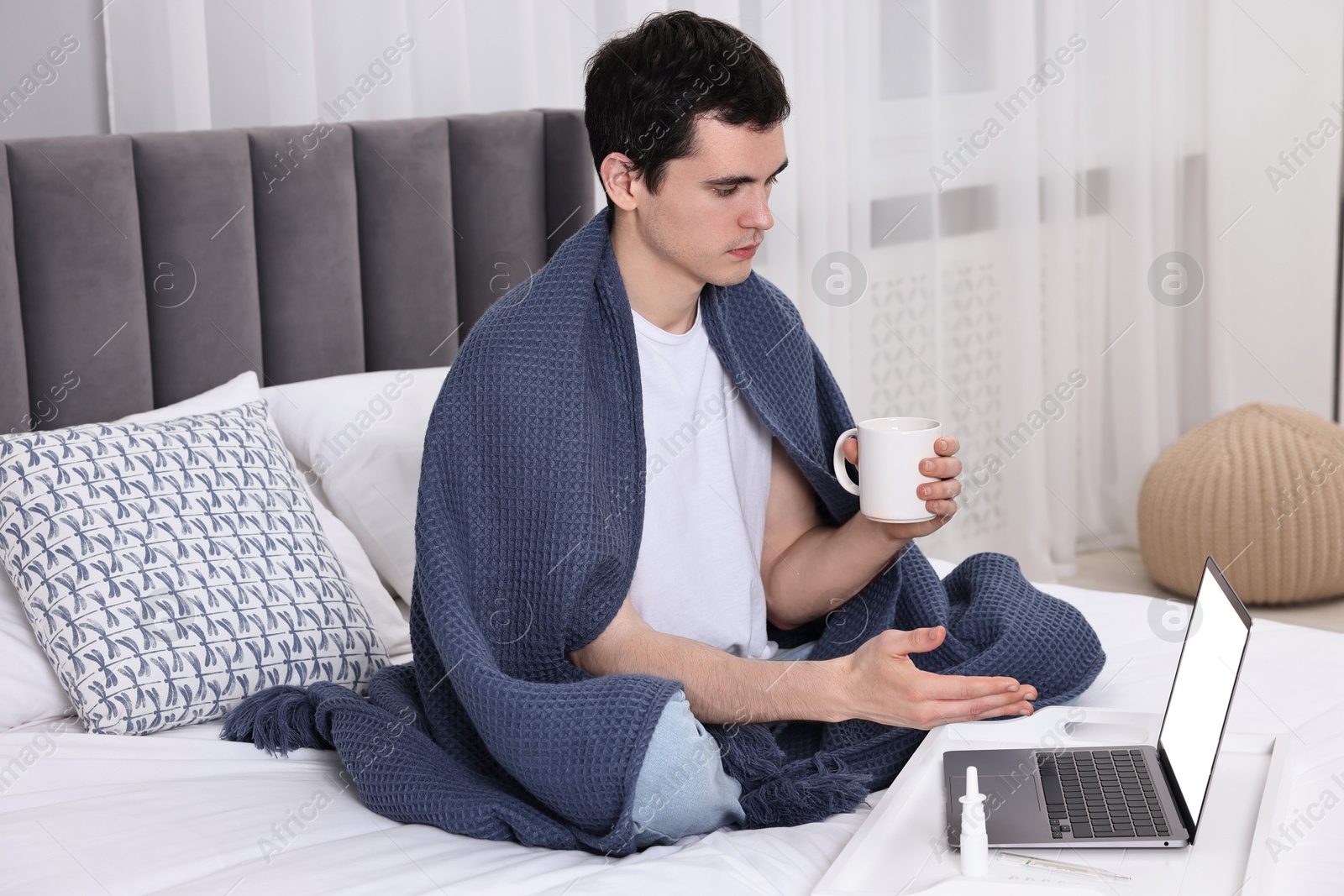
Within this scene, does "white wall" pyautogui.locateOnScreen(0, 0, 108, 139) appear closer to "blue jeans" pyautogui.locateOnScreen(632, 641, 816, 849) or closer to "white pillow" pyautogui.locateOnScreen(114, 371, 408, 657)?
"white pillow" pyautogui.locateOnScreen(114, 371, 408, 657)

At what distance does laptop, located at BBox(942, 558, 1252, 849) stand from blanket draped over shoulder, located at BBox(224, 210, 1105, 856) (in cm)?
19

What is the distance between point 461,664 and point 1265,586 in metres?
2.29

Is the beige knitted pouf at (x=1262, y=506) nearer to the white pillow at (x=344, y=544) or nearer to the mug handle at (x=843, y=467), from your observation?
the mug handle at (x=843, y=467)

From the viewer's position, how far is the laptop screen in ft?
3.50

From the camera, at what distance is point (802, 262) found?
2.87 metres

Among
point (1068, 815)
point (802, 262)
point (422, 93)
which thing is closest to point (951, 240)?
point (802, 262)

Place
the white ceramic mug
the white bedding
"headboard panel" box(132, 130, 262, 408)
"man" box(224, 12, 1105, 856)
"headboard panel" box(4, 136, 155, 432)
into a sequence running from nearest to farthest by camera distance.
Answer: the white bedding → "man" box(224, 12, 1105, 856) → the white ceramic mug → "headboard panel" box(4, 136, 155, 432) → "headboard panel" box(132, 130, 262, 408)

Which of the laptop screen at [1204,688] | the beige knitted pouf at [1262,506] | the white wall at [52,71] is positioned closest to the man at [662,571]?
the laptop screen at [1204,688]

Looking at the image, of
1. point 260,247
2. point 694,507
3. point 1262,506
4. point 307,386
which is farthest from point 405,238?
point 1262,506

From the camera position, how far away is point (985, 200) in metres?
3.19

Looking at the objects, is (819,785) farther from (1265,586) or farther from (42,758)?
(1265,586)

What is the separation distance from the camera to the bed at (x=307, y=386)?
3.83 ft

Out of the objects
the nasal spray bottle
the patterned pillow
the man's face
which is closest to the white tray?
the nasal spray bottle

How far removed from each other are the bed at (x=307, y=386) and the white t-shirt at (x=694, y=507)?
298 mm
